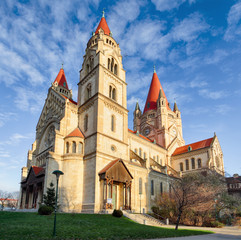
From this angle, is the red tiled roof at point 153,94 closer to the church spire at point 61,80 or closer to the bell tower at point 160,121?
the bell tower at point 160,121

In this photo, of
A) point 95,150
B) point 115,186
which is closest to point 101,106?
point 95,150

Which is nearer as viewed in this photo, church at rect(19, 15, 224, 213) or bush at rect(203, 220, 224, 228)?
church at rect(19, 15, 224, 213)

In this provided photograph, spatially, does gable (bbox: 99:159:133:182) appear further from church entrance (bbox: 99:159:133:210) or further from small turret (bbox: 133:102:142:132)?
small turret (bbox: 133:102:142:132)

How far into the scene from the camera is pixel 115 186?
2948cm

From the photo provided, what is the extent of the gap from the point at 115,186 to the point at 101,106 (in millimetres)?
11317

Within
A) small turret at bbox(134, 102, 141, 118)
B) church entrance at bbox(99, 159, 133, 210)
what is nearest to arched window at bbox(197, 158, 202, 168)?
small turret at bbox(134, 102, 141, 118)

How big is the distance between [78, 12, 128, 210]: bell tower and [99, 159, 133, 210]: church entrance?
991 mm

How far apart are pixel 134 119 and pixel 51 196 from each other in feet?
140

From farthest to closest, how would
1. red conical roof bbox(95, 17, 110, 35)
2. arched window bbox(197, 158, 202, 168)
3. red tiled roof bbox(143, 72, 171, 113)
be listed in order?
red tiled roof bbox(143, 72, 171, 113) < arched window bbox(197, 158, 202, 168) < red conical roof bbox(95, 17, 110, 35)

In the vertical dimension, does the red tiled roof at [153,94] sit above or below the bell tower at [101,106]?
above

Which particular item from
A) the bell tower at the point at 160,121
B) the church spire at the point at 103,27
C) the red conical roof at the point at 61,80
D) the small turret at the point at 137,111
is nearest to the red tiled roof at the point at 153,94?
the bell tower at the point at 160,121

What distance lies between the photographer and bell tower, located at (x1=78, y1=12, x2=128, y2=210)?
2840cm

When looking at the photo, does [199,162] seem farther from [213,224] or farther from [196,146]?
[213,224]

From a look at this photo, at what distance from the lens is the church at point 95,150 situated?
27.5 meters
